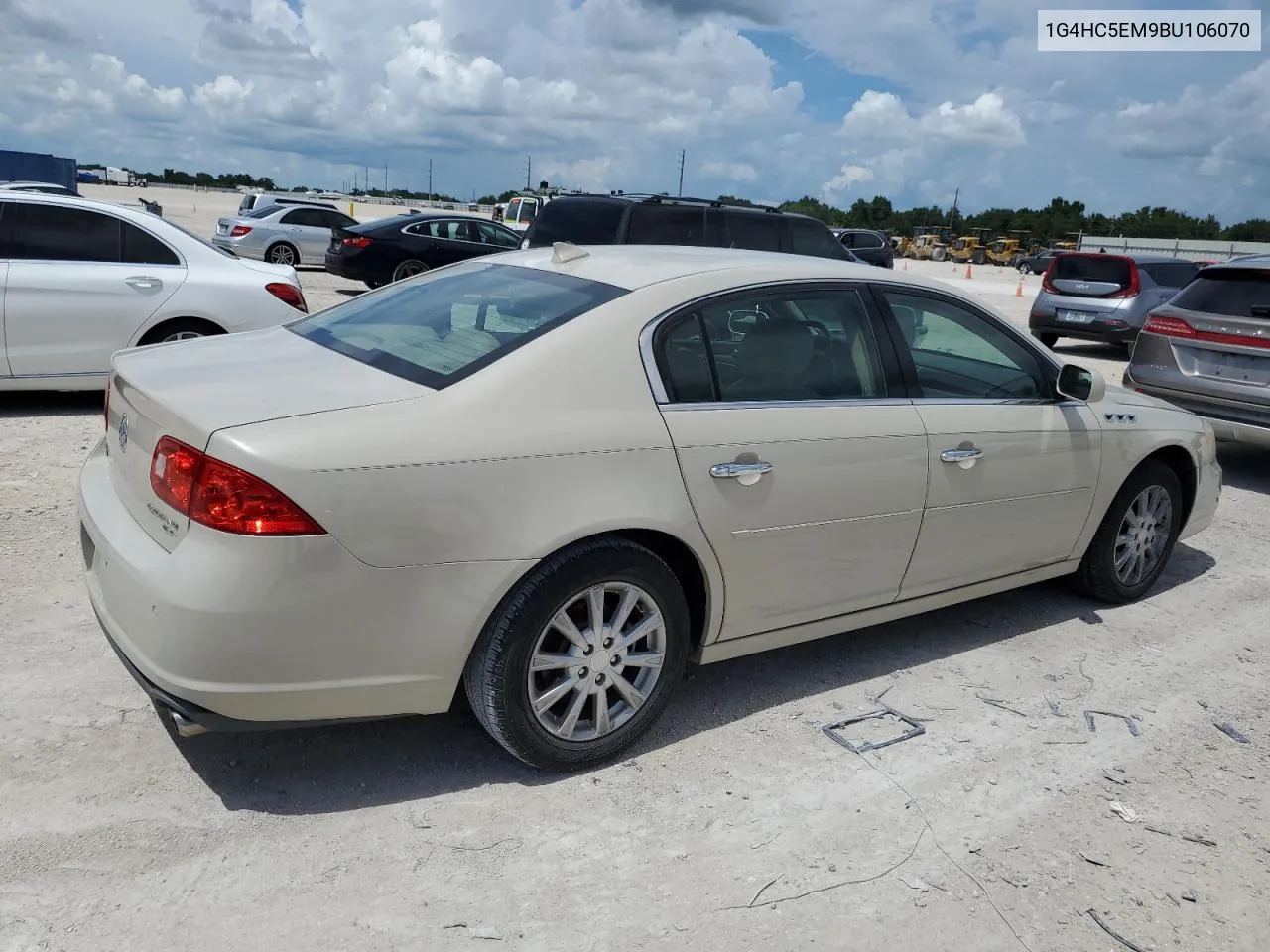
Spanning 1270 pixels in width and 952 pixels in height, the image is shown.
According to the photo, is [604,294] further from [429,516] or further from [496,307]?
[429,516]

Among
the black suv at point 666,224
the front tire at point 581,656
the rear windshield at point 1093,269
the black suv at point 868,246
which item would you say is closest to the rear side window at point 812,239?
the black suv at point 666,224

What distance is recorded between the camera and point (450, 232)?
17891mm

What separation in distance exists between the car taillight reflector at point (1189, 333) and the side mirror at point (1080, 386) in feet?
12.3

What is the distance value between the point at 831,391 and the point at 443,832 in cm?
197

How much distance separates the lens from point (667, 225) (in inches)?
405

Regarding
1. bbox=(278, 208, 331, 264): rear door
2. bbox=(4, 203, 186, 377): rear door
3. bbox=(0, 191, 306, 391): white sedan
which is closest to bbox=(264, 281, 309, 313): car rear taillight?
bbox=(0, 191, 306, 391): white sedan

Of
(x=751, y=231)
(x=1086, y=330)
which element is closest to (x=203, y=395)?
(x=751, y=231)

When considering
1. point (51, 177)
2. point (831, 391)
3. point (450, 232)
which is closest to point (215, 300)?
point (831, 391)

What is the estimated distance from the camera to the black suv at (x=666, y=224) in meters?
10.1

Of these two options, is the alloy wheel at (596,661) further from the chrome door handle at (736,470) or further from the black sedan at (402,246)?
the black sedan at (402,246)

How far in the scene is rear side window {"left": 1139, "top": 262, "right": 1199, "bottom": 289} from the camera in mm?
15469

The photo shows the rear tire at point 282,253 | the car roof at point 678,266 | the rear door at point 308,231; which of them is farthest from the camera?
the rear door at point 308,231

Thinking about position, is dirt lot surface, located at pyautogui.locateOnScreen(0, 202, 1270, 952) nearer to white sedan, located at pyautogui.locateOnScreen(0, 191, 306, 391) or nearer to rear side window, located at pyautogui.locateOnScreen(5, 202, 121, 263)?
white sedan, located at pyautogui.locateOnScreen(0, 191, 306, 391)

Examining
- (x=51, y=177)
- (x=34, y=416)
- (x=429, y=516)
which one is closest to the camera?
(x=429, y=516)
